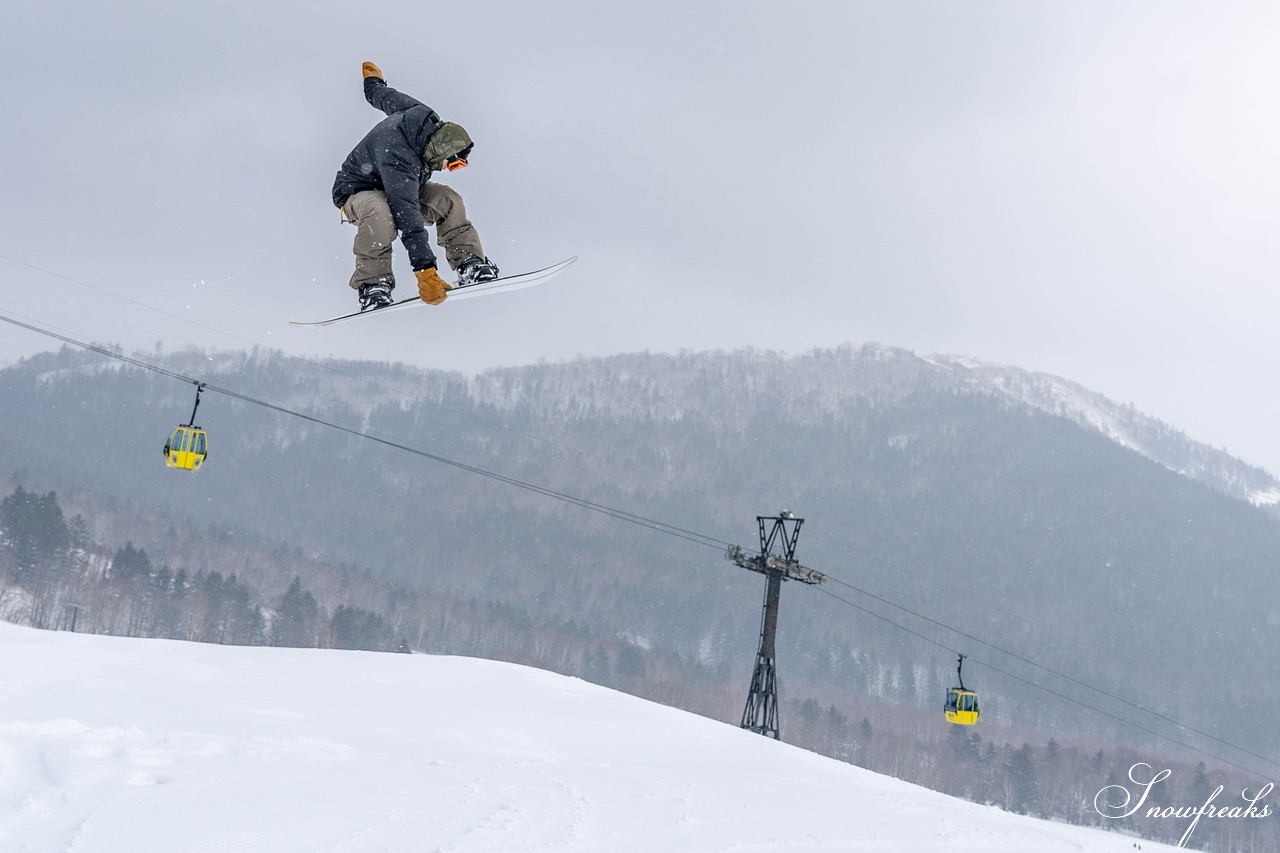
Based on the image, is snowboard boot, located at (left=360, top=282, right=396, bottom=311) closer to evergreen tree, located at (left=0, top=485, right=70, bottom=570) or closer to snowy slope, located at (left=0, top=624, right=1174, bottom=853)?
snowy slope, located at (left=0, top=624, right=1174, bottom=853)

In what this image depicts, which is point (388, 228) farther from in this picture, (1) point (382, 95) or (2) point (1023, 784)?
(2) point (1023, 784)

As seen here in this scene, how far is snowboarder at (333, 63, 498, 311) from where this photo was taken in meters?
6.03

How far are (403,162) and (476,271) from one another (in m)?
1.28

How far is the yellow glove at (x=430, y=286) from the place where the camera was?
629 cm

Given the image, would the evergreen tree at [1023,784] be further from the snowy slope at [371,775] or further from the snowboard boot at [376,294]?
the snowboard boot at [376,294]

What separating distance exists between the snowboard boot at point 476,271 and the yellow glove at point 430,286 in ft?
1.81

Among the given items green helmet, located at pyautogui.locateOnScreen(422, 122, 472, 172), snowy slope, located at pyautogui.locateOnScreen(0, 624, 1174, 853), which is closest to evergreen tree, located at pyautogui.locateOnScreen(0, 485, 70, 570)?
snowy slope, located at pyautogui.locateOnScreen(0, 624, 1174, 853)

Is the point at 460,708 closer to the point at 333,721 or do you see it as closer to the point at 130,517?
the point at 333,721

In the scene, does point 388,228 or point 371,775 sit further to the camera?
point 388,228

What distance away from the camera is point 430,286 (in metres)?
6.39

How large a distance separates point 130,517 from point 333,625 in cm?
8160

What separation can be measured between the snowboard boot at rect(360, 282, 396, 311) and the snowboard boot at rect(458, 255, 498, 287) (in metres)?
0.60

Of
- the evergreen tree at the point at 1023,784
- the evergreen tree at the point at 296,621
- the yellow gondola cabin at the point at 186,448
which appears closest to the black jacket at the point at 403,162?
the yellow gondola cabin at the point at 186,448

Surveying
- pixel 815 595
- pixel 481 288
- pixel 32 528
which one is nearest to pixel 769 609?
pixel 481 288
